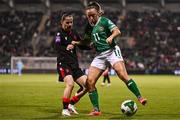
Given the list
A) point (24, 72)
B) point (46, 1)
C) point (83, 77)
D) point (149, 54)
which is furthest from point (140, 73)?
point (83, 77)

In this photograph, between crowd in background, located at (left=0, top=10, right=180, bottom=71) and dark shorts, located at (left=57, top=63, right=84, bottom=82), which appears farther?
crowd in background, located at (left=0, top=10, right=180, bottom=71)

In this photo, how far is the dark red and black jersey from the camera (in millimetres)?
12002

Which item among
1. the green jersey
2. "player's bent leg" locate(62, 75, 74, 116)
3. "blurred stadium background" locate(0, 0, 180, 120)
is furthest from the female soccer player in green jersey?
"blurred stadium background" locate(0, 0, 180, 120)

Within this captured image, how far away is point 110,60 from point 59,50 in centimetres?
142

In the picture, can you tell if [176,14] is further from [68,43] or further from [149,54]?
[68,43]

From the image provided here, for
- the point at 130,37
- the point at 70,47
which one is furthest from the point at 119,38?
the point at 70,47

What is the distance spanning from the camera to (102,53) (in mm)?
11445

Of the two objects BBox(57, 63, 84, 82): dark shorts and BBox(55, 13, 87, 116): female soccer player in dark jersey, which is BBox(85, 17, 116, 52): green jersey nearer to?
BBox(55, 13, 87, 116): female soccer player in dark jersey

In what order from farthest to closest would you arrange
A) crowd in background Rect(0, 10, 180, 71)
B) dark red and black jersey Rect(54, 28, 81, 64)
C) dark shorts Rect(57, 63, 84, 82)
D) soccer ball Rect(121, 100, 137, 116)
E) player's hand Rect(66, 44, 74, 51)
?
crowd in background Rect(0, 10, 180, 71) < dark red and black jersey Rect(54, 28, 81, 64) < dark shorts Rect(57, 63, 84, 82) < player's hand Rect(66, 44, 74, 51) < soccer ball Rect(121, 100, 137, 116)

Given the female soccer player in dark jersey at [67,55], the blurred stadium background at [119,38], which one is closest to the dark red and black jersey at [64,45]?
the female soccer player in dark jersey at [67,55]

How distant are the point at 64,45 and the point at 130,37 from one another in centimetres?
4370

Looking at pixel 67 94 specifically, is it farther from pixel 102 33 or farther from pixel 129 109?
pixel 102 33

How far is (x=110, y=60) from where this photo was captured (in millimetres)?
11391

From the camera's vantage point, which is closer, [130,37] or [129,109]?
[129,109]
